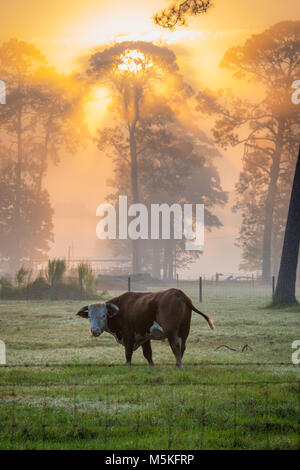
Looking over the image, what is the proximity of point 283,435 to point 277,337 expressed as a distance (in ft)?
36.0

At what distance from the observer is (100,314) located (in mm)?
12570

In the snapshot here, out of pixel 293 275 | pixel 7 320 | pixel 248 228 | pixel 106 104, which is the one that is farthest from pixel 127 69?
pixel 7 320

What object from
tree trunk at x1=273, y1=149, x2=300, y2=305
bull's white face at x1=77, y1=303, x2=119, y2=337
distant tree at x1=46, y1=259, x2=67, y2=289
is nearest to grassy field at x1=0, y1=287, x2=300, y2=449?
bull's white face at x1=77, y1=303, x2=119, y2=337

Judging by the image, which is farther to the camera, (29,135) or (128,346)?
(29,135)

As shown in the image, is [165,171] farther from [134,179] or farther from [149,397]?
[149,397]

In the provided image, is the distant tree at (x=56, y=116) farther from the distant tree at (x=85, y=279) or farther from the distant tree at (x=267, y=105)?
the distant tree at (x=85, y=279)

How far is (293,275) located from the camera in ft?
97.6

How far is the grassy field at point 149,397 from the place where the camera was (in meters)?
7.41
